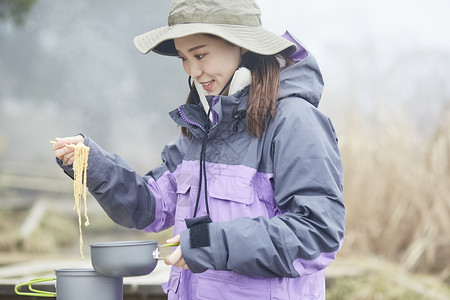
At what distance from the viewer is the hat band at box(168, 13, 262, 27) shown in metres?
1.96

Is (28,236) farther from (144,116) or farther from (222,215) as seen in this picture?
(222,215)

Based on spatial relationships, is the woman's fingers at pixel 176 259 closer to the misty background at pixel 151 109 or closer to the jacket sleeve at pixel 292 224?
the jacket sleeve at pixel 292 224

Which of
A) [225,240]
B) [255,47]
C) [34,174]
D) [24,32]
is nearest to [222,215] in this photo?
[225,240]

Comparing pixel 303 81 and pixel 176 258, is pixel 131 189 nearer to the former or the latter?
pixel 176 258

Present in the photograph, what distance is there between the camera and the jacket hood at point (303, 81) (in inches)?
76.2

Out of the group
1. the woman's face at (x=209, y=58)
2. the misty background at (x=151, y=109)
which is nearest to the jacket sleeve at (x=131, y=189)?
the woman's face at (x=209, y=58)

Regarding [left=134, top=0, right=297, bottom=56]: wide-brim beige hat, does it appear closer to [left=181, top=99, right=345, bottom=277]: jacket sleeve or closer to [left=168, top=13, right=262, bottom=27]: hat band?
[left=168, top=13, right=262, bottom=27]: hat band

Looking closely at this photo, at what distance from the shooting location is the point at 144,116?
708 centimetres

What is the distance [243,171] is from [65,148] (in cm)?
56

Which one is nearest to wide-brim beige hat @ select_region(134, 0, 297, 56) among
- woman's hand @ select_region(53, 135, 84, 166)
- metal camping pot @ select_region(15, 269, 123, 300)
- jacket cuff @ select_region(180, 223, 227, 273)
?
woman's hand @ select_region(53, 135, 84, 166)

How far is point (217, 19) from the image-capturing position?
1.96 meters

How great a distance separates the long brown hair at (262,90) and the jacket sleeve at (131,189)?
47 cm

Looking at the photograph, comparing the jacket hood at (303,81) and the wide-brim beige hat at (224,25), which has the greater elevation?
the wide-brim beige hat at (224,25)

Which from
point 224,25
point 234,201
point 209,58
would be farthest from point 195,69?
point 234,201
